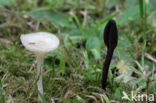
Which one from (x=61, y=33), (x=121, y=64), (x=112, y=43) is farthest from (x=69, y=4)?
(x=112, y=43)

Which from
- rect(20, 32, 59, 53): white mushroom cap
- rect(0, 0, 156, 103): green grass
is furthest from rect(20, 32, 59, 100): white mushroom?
rect(0, 0, 156, 103): green grass

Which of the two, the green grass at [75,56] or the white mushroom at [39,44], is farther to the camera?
the green grass at [75,56]

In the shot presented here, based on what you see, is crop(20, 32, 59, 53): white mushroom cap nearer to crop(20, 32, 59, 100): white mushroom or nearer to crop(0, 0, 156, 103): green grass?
crop(20, 32, 59, 100): white mushroom

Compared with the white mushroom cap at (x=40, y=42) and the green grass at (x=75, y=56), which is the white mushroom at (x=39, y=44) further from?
the green grass at (x=75, y=56)

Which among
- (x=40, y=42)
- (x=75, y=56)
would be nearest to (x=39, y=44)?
(x=40, y=42)

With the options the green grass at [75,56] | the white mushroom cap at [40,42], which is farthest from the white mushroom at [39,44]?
the green grass at [75,56]

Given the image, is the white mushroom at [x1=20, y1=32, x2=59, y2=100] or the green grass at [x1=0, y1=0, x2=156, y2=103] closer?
the white mushroom at [x1=20, y1=32, x2=59, y2=100]
